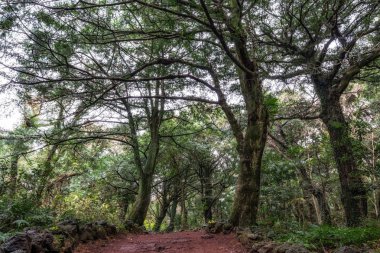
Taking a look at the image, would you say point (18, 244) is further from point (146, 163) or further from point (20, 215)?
point (146, 163)

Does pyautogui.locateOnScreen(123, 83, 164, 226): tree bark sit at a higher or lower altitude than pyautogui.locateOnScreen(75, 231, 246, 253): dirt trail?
higher

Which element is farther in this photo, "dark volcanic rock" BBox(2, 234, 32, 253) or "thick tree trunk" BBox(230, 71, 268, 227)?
"thick tree trunk" BBox(230, 71, 268, 227)

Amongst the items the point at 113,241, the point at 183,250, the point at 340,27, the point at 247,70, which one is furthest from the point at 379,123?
the point at 113,241

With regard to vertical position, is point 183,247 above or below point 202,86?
below

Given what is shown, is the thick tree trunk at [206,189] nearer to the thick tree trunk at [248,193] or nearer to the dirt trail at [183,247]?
the thick tree trunk at [248,193]

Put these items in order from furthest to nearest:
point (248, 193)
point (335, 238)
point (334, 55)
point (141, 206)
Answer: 1. point (141, 206)
2. point (334, 55)
3. point (248, 193)
4. point (335, 238)

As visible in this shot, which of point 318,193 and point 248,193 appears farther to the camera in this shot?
point 318,193

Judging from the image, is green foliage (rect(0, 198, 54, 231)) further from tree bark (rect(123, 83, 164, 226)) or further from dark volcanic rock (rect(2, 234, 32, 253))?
tree bark (rect(123, 83, 164, 226))

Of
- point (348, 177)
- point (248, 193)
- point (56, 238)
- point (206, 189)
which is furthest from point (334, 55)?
point (206, 189)

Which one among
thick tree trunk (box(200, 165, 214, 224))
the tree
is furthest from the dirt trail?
thick tree trunk (box(200, 165, 214, 224))

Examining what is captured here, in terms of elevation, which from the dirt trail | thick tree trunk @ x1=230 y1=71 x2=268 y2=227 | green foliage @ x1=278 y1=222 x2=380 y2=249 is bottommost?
the dirt trail

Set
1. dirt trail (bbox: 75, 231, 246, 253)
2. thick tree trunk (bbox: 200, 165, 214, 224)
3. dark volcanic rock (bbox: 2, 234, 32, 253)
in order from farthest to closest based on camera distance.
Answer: thick tree trunk (bbox: 200, 165, 214, 224) < dirt trail (bbox: 75, 231, 246, 253) < dark volcanic rock (bbox: 2, 234, 32, 253)

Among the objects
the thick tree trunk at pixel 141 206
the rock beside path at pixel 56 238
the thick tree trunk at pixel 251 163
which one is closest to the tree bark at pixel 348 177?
the thick tree trunk at pixel 251 163

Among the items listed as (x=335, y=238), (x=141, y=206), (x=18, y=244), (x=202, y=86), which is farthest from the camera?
(x=141, y=206)
